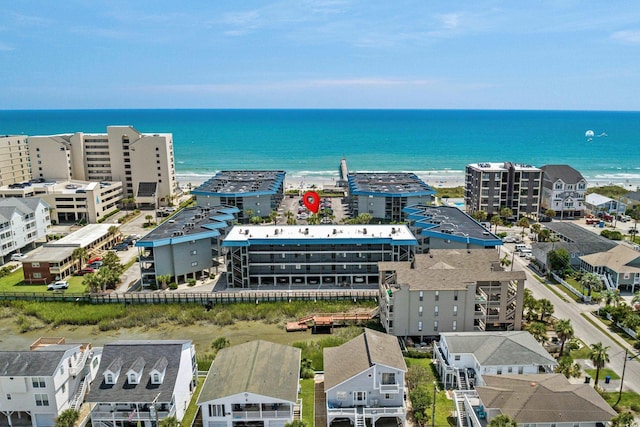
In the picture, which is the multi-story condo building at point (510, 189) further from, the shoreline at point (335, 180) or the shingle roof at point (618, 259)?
the shoreline at point (335, 180)

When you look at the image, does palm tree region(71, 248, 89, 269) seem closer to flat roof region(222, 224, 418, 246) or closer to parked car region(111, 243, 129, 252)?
parked car region(111, 243, 129, 252)

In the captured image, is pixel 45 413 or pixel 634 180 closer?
pixel 45 413

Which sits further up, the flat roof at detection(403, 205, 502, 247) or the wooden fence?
the flat roof at detection(403, 205, 502, 247)

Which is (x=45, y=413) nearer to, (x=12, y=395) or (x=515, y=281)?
(x=12, y=395)

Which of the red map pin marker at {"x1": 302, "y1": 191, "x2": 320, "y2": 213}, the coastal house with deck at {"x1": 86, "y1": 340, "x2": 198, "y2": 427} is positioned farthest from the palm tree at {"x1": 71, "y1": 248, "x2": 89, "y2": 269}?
the red map pin marker at {"x1": 302, "y1": 191, "x2": 320, "y2": 213}

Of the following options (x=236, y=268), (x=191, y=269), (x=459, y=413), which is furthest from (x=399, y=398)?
Result: (x=191, y=269)

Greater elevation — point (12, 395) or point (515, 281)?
point (515, 281)
